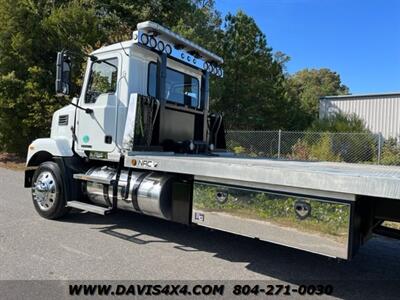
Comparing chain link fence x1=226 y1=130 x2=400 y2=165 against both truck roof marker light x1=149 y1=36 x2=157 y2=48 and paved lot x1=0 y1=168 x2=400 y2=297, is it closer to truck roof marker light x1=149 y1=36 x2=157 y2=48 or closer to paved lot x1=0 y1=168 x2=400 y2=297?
paved lot x1=0 y1=168 x2=400 y2=297

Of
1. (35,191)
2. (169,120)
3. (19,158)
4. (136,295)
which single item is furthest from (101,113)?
(19,158)

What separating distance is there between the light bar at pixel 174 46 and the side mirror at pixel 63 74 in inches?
45.6

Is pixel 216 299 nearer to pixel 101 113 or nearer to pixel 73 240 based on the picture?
pixel 73 240

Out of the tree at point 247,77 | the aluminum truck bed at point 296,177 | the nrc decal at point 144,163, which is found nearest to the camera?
the aluminum truck bed at point 296,177

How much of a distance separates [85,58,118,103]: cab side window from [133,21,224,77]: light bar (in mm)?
728

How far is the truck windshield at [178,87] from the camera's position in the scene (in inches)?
259

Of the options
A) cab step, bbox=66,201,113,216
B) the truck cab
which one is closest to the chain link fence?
the truck cab

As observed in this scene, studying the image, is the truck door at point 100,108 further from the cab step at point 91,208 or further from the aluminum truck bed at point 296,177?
the aluminum truck bed at point 296,177

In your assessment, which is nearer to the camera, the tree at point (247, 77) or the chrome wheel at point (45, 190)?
the chrome wheel at point (45, 190)

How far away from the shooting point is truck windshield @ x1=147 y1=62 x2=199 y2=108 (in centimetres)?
659

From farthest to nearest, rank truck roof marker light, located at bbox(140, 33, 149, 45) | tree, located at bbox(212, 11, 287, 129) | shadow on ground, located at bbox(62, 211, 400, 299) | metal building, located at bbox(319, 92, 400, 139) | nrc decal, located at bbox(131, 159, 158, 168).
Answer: metal building, located at bbox(319, 92, 400, 139)
tree, located at bbox(212, 11, 287, 129)
truck roof marker light, located at bbox(140, 33, 149, 45)
nrc decal, located at bbox(131, 159, 158, 168)
shadow on ground, located at bbox(62, 211, 400, 299)

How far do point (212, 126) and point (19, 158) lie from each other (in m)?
13.6

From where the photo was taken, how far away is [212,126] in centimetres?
815

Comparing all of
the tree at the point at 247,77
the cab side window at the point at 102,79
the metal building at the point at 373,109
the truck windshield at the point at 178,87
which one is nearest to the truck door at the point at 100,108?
the cab side window at the point at 102,79
